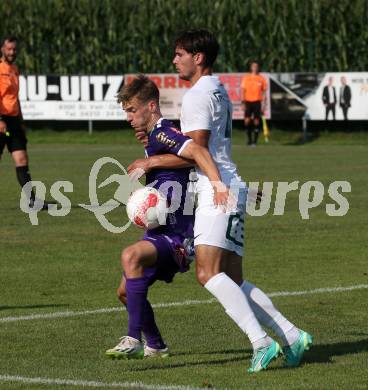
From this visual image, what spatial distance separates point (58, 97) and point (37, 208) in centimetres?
2069

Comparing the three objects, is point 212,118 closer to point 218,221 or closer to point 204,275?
point 218,221

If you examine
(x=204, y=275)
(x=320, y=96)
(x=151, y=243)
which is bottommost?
(x=320, y=96)

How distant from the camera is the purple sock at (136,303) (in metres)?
8.15

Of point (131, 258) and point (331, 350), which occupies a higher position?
point (131, 258)

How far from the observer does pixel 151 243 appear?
8164 mm

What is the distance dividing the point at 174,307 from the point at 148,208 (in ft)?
8.23

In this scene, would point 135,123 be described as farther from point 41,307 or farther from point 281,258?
point 281,258

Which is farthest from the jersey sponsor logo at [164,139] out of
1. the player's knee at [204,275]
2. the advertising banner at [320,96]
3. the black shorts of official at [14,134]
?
the advertising banner at [320,96]

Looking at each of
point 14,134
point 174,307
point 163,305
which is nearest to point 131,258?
point 174,307

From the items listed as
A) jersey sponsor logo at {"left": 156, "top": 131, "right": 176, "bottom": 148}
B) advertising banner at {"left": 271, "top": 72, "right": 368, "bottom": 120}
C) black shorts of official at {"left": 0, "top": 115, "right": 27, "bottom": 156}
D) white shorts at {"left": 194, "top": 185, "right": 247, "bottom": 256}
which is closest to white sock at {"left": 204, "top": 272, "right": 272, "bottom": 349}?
white shorts at {"left": 194, "top": 185, "right": 247, "bottom": 256}

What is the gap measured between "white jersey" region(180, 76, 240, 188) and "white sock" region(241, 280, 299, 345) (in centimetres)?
74

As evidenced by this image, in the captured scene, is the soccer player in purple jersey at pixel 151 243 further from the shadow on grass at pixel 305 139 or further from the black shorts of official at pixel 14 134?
the shadow on grass at pixel 305 139

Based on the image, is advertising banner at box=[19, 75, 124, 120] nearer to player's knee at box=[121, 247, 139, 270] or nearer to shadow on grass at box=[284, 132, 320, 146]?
shadow on grass at box=[284, 132, 320, 146]

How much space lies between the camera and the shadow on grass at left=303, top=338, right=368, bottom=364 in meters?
8.30
